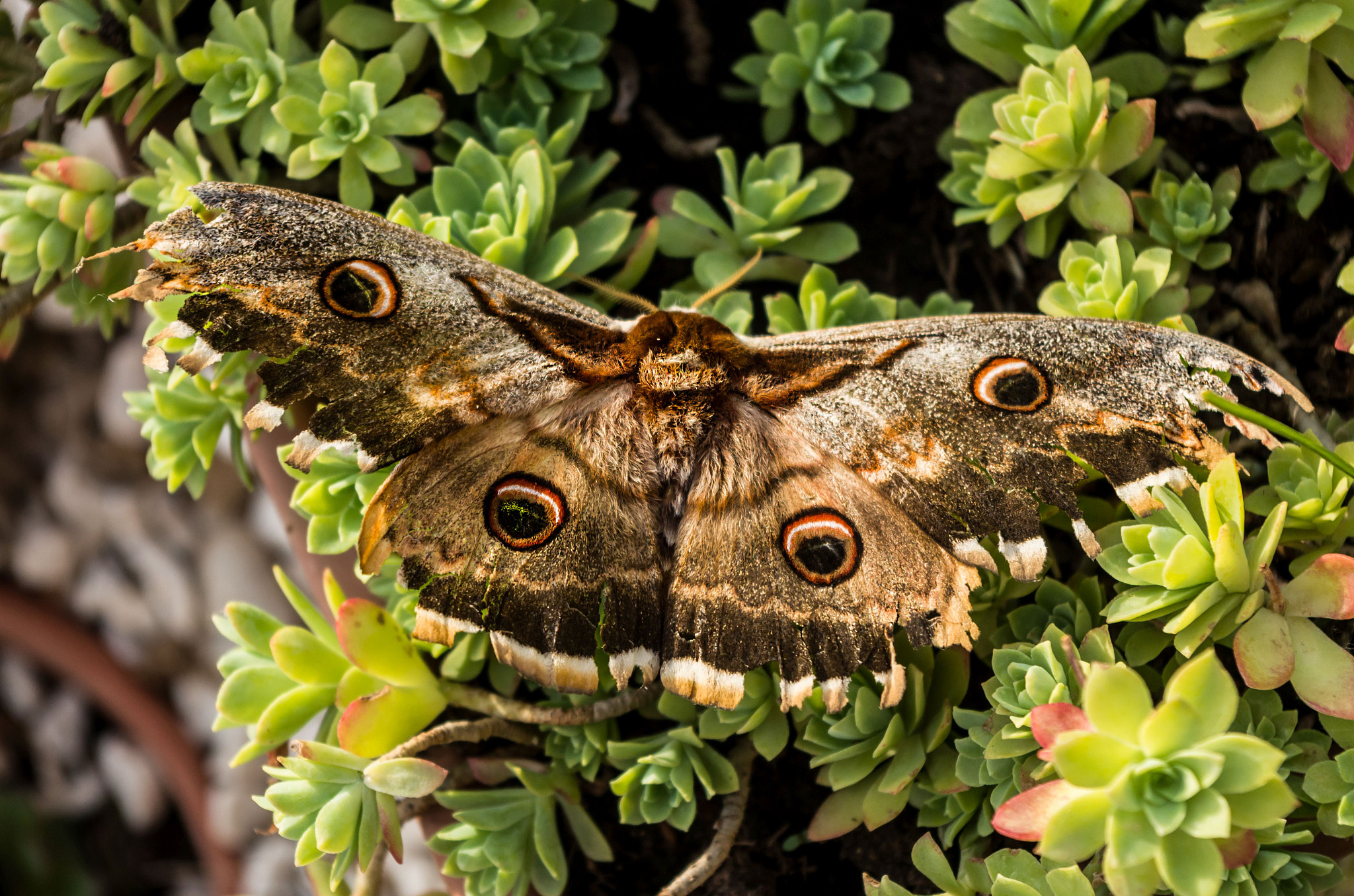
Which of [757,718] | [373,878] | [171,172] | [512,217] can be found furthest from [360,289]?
[373,878]

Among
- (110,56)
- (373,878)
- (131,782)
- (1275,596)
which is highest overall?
(110,56)

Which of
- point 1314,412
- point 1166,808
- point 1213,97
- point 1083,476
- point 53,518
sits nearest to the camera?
point 1166,808

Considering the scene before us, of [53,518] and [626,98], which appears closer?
[626,98]

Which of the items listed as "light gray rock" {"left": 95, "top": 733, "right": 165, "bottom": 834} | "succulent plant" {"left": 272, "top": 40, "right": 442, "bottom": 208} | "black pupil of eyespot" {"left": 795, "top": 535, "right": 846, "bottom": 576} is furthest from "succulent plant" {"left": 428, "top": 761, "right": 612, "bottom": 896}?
"light gray rock" {"left": 95, "top": 733, "right": 165, "bottom": 834}

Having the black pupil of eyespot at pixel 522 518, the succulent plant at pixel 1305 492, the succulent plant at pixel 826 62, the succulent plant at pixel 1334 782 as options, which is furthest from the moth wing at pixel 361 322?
the succulent plant at pixel 1334 782

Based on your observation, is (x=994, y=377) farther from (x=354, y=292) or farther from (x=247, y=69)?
(x=247, y=69)

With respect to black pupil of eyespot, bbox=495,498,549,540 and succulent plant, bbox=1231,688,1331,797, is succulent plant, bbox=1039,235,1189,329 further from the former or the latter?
black pupil of eyespot, bbox=495,498,549,540

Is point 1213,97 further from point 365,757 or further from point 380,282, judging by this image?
point 365,757

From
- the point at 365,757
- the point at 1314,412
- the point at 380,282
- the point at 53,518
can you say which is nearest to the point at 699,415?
the point at 380,282

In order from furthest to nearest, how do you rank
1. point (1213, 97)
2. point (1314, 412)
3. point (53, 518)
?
point (53, 518), point (1213, 97), point (1314, 412)
